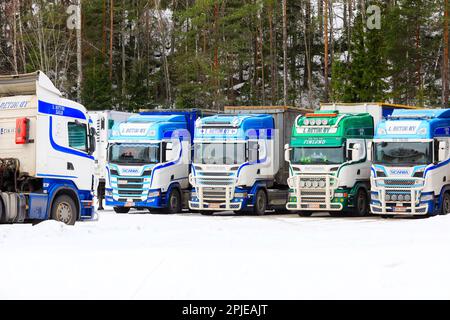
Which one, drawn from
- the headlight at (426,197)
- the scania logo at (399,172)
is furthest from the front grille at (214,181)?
the headlight at (426,197)

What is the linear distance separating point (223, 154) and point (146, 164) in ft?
9.01

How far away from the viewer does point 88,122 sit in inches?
950

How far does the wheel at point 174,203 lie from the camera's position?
31.9 metres

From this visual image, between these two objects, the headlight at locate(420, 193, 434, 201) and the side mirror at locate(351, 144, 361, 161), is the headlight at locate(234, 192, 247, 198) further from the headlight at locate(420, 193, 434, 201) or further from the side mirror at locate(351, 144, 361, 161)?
the headlight at locate(420, 193, 434, 201)

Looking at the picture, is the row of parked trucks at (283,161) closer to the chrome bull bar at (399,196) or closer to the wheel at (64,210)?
the chrome bull bar at (399,196)

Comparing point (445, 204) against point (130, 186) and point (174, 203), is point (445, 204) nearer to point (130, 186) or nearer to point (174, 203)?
point (174, 203)

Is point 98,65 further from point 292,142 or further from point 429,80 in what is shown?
point 292,142

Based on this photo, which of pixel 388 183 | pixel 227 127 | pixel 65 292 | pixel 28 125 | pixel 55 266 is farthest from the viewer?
pixel 227 127

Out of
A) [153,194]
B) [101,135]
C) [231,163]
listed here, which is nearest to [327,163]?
[231,163]

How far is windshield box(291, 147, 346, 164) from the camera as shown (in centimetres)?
2992

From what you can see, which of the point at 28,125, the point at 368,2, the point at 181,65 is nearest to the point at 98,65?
the point at 181,65

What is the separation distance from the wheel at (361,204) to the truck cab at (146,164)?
250 inches

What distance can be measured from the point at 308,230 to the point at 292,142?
7950mm

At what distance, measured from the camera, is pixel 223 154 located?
3089 centimetres
